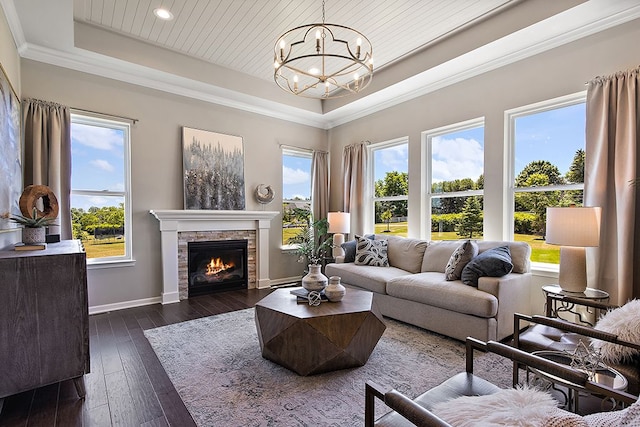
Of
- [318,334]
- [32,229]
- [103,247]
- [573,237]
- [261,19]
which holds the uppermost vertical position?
[261,19]

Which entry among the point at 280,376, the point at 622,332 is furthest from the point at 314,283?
the point at 622,332

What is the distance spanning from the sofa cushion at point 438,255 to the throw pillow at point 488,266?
59 cm

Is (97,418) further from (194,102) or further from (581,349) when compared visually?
(194,102)

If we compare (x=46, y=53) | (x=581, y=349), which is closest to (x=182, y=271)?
(x=46, y=53)

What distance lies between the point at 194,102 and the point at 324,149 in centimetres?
253

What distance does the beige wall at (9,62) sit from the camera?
8.38 ft

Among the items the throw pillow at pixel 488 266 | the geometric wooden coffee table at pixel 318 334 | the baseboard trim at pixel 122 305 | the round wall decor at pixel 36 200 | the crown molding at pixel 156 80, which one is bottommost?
the baseboard trim at pixel 122 305

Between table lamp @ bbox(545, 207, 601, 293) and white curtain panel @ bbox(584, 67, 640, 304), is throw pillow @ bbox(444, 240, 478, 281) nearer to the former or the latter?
table lamp @ bbox(545, 207, 601, 293)

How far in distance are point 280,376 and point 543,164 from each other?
3.51 m

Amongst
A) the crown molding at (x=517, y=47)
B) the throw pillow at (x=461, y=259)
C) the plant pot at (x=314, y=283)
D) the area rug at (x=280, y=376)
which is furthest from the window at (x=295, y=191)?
the throw pillow at (x=461, y=259)

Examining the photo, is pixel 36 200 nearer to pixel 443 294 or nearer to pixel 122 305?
pixel 122 305

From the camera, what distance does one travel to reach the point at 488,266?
2.99m

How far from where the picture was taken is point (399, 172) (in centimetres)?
512

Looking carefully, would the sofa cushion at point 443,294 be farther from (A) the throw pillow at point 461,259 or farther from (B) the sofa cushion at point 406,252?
(B) the sofa cushion at point 406,252
